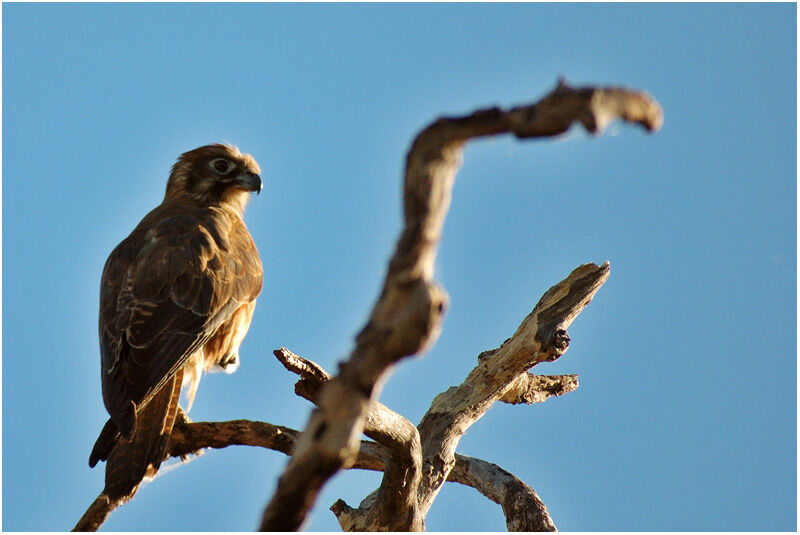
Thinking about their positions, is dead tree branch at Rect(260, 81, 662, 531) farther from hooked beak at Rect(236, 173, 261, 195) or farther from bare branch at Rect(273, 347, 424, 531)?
hooked beak at Rect(236, 173, 261, 195)

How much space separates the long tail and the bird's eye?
253 centimetres

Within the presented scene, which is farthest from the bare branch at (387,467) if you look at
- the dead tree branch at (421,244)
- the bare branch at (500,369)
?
the dead tree branch at (421,244)

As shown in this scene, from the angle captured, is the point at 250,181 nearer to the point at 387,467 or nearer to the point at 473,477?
the point at 473,477

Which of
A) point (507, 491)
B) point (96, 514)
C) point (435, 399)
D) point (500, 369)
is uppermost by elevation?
point (500, 369)

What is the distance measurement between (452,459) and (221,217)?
108 inches

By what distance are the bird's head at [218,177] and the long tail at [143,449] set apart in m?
2.41

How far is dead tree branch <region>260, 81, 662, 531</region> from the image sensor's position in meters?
2.22

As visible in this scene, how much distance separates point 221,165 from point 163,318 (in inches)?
89.5

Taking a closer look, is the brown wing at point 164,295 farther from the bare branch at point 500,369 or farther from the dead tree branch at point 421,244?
the dead tree branch at point 421,244

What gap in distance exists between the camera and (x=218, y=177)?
8016 mm

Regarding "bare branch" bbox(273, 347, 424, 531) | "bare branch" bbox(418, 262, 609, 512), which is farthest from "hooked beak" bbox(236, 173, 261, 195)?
"bare branch" bbox(273, 347, 424, 531)

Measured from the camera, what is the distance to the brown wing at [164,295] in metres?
5.71

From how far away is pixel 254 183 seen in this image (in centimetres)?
787

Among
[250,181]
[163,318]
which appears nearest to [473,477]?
[163,318]
